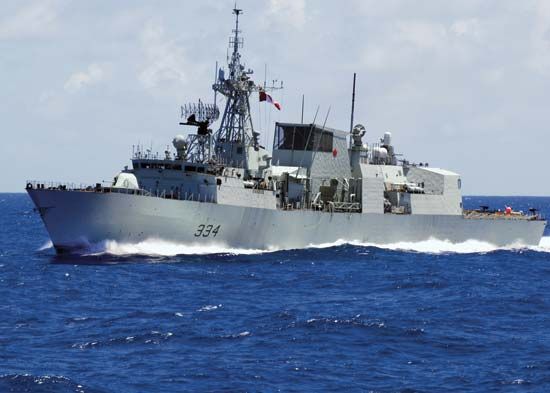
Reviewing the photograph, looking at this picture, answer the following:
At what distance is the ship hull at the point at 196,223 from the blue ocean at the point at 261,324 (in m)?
0.83

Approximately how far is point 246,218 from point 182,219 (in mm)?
3905

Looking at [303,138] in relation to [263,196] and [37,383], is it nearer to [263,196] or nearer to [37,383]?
[263,196]

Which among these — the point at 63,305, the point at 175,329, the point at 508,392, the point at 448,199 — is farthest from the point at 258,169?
the point at 508,392

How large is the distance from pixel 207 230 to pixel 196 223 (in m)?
0.96

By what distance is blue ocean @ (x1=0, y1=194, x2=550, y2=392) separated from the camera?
21906 millimetres

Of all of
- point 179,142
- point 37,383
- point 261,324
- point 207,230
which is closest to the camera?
point 37,383

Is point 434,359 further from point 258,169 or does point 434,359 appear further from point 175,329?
point 258,169

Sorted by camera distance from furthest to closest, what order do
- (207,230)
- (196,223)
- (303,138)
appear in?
(303,138)
(207,230)
(196,223)

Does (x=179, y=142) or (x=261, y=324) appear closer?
(x=261, y=324)

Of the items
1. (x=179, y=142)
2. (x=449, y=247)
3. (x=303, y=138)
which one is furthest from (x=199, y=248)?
(x=449, y=247)

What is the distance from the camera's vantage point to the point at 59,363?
891 inches

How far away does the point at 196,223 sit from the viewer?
44.4 metres

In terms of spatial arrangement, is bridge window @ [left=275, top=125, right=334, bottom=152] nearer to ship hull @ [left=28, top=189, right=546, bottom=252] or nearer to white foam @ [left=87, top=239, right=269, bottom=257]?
ship hull @ [left=28, top=189, right=546, bottom=252]

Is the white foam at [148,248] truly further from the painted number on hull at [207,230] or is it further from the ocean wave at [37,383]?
the ocean wave at [37,383]
